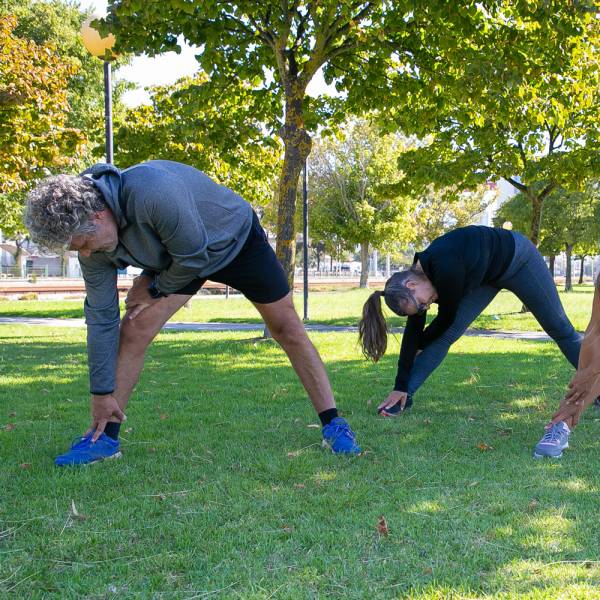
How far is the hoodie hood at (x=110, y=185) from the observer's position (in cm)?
307

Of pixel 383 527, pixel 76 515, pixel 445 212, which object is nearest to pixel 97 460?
pixel 76 515

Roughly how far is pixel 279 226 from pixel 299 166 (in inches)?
36.3

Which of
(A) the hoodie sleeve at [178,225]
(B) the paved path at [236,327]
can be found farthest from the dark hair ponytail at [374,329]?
(B) the paved path at [236,327]

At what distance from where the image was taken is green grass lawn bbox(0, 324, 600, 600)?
2326mm

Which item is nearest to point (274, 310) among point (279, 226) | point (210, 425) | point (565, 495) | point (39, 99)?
point (210, 425)

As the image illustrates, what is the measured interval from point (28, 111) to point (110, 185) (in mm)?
8753

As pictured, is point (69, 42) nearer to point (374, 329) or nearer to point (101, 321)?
point (374, 329)

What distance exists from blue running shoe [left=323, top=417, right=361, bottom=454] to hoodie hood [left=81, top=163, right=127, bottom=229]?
1754 mm

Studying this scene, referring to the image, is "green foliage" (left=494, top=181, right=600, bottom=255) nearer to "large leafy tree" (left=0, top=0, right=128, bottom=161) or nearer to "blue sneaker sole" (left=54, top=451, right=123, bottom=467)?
"large leafy tree" (left=0, top=0, right=128, bottom=161)

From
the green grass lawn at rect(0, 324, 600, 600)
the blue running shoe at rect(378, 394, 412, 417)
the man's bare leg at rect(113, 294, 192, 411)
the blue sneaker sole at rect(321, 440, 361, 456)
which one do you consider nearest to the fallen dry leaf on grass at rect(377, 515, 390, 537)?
the green grass lawn at rect(0, 324, 600, 600)

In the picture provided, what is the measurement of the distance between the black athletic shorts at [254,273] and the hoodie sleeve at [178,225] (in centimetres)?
38

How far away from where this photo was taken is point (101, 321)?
3611mm

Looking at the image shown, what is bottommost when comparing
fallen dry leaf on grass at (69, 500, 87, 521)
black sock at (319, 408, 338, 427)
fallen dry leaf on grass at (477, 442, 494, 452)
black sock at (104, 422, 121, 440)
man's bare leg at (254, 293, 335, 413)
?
fallen dry leaf on grass at (69, 500, 87, 521)

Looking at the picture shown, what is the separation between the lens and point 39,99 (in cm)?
1062
